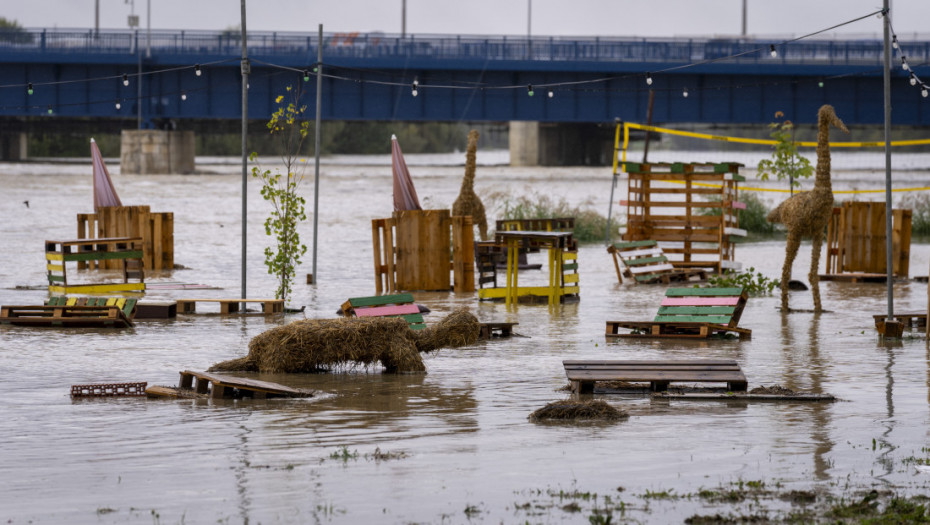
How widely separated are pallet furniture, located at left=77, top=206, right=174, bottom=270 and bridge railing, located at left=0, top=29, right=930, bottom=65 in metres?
41.9

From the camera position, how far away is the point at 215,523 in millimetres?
8055

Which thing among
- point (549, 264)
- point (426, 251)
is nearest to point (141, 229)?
point (426, 251)

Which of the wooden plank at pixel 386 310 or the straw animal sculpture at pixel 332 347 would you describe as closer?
the straw animal sculpture at pixel 332 347

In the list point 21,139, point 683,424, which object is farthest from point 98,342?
point 21,139

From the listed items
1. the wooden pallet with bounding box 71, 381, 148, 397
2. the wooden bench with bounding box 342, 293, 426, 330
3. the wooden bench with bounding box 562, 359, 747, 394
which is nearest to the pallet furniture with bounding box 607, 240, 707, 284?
the wooden bench with bounding box 342, 293, 426, 330

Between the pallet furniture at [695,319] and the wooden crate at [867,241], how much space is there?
385 inches

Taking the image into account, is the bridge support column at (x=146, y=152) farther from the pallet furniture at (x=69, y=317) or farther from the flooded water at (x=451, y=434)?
the pallet furniture at (x=69, y=317)

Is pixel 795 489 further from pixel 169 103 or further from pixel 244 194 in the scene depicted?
pixel 169 103

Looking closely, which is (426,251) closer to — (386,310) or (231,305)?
(231,305)

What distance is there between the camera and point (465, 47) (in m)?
71.9

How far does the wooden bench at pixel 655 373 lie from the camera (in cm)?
1277

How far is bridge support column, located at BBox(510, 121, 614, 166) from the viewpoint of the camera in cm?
9625

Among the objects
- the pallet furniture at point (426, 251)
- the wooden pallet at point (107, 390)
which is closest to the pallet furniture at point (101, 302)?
the wooden pallet at point (107, 390)

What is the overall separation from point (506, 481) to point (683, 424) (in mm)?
2570
